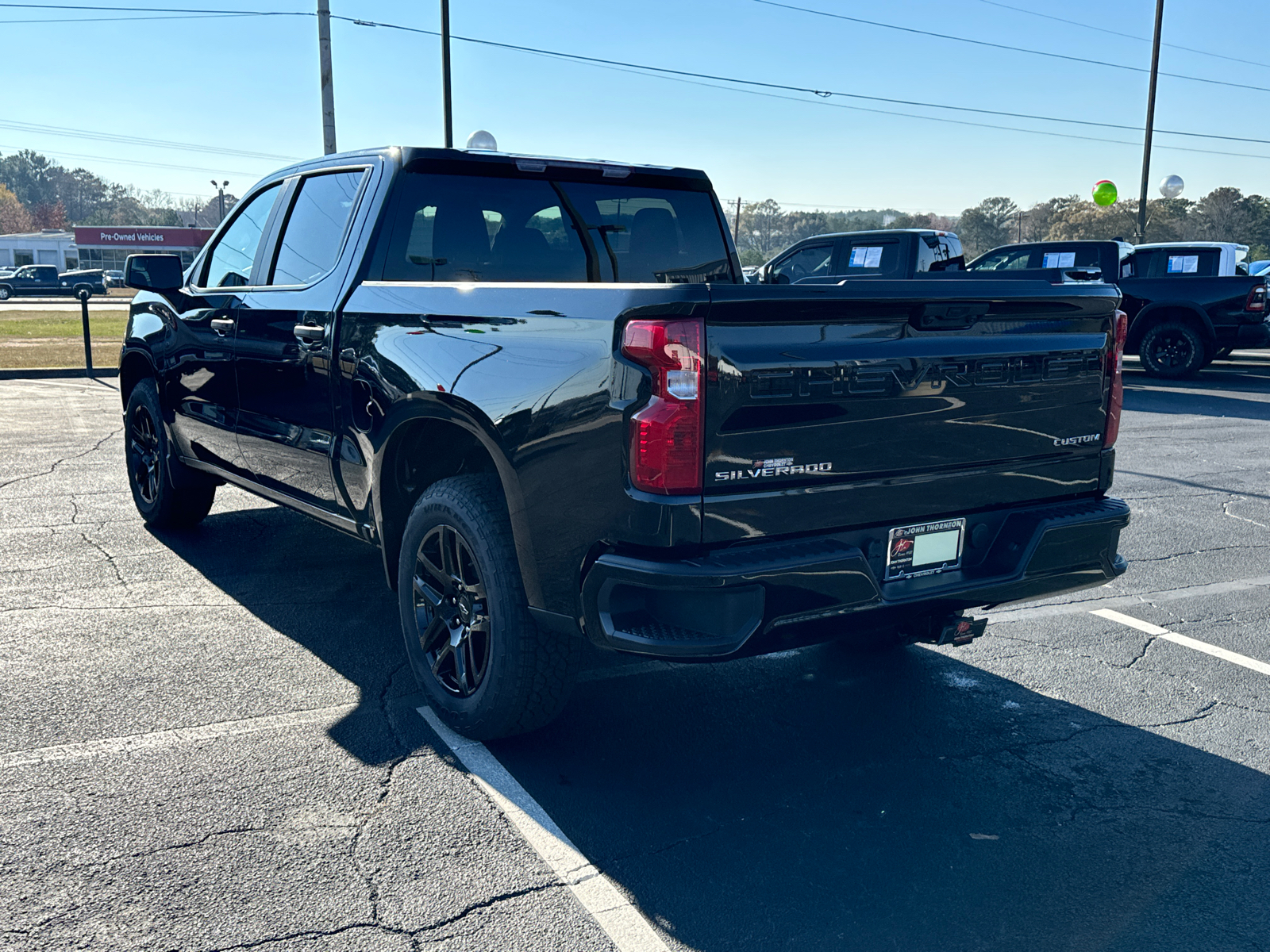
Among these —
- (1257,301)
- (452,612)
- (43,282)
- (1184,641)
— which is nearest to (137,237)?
(43,282)

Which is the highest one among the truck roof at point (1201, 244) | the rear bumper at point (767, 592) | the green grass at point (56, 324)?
the truck roof at point (1201, 244)

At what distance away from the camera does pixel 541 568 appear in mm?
3205

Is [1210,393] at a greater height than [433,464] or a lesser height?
lesser

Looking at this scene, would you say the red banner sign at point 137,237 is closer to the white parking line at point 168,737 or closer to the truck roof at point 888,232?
the truck roof at point 888,232

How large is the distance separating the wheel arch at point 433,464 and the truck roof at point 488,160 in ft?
3.98

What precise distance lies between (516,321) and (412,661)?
1.36 m

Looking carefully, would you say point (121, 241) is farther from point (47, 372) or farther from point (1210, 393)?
point (1210, 393)

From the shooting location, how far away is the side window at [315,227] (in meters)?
4.54

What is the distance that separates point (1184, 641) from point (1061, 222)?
7653 cm

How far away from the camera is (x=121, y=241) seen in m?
85.3

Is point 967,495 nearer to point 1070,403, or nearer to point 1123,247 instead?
point 1070,403

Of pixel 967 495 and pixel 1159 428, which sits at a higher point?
pixel 967 495

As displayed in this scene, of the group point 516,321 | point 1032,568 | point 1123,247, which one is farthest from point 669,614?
point 1123,247

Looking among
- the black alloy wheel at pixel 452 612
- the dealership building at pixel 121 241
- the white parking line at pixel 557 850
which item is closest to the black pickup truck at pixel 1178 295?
the black alloy wheel at pixel 452 612
